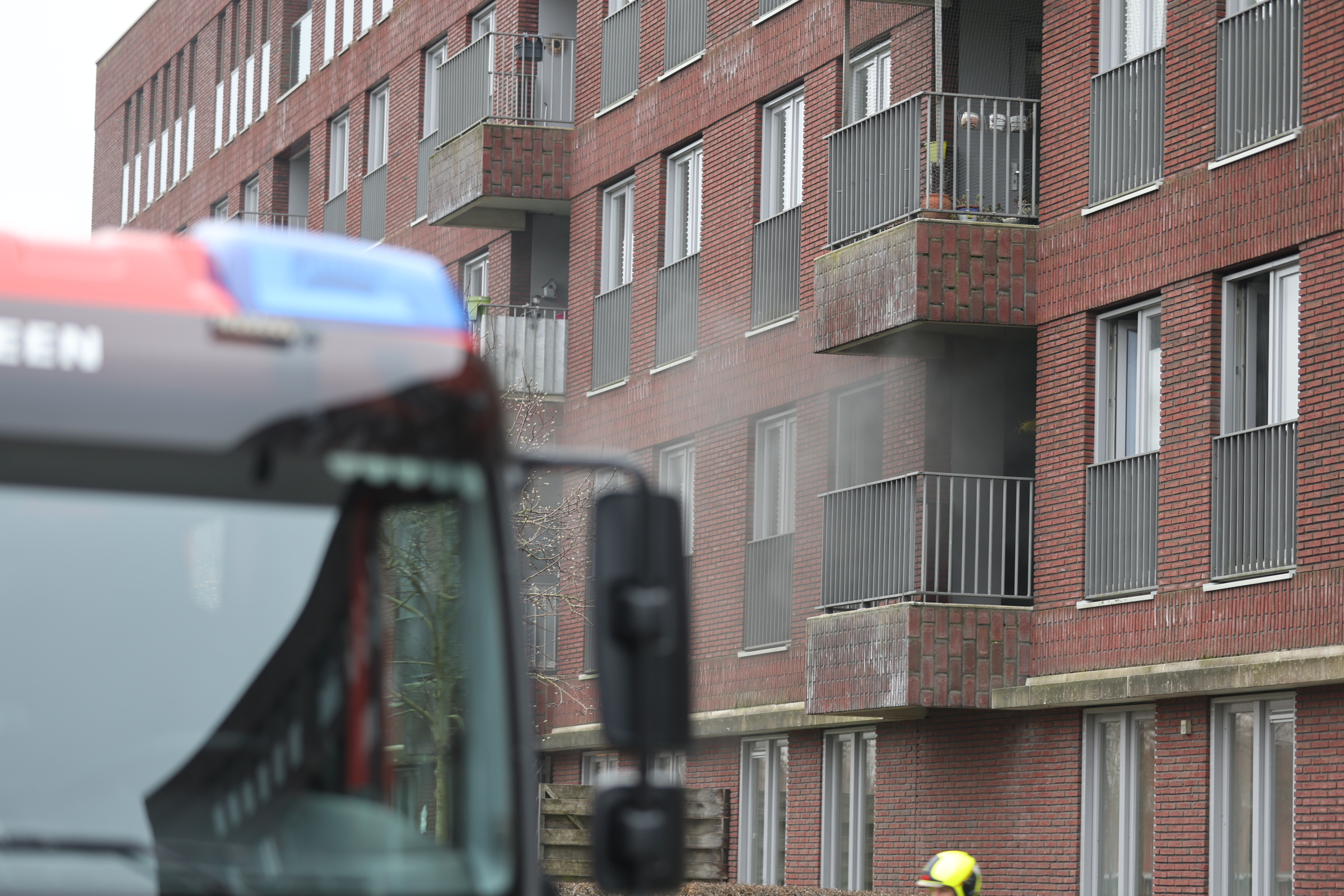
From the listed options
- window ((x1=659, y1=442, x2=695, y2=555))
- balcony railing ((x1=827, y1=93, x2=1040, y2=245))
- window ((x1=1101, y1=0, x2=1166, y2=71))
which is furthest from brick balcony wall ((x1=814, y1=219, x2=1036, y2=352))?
window ((x1=659, y1=442, x2=695, y2=555))

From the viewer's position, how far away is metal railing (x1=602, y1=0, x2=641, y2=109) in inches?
1197

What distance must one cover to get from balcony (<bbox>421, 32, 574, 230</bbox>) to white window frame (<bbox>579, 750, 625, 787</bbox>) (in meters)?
7.41

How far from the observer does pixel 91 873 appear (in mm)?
4906

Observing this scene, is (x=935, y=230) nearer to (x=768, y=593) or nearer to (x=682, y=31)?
(x=768, y=593)

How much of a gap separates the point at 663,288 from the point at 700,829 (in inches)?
360

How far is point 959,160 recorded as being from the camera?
22375 millimetres

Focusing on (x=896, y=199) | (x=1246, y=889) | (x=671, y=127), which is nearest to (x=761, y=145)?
(x=671, y=127)

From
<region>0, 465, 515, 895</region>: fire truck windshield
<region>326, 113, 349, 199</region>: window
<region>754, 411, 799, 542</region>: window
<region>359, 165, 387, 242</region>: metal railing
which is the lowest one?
<region>0, 465, 515, 895</region>: fire truck windshield

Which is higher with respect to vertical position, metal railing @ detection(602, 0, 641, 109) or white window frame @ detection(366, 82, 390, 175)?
white window frame @ detection(366, 82, 390, 175)

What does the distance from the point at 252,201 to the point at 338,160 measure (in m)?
4.70

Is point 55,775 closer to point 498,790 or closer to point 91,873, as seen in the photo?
point 91,873

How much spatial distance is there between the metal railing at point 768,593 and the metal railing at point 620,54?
22.7 feet

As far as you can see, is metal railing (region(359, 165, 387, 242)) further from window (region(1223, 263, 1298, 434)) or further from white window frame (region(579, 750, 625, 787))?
window (region(1223, 263, 1298, 434))

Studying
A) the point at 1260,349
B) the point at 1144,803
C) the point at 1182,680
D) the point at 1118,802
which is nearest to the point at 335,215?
the point at 1118,802
